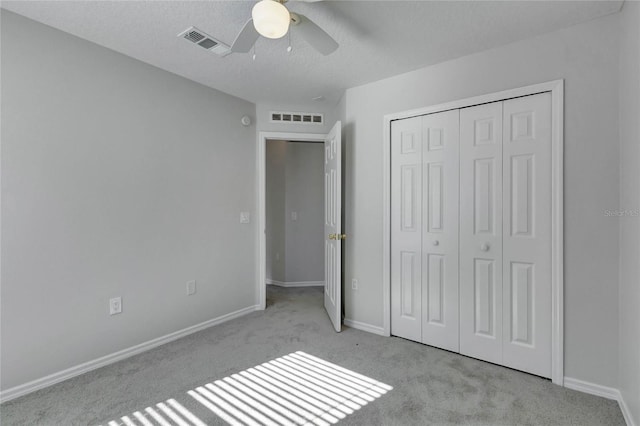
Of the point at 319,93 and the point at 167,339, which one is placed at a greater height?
the point at 319,93

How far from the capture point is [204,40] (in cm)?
212

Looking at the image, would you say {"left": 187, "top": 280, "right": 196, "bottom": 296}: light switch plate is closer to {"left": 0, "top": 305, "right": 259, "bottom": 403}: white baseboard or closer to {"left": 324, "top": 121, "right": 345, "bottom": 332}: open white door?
{"left": 0, "top": 305, "right": 259, "bottom": 403}: white baseboard

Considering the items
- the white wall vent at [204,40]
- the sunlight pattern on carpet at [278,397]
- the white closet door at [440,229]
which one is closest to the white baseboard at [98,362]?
the sunlight pattern on carpet at [278,397]

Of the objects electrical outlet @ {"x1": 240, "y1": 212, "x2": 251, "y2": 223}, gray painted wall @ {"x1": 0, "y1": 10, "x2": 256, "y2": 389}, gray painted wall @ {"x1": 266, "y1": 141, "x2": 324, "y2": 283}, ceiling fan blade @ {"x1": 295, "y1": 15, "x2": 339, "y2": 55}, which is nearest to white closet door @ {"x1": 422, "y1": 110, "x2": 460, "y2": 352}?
ceiling fan blade @ {"x1": 295, "y1": 15, "x2": 339, "y2": 55}

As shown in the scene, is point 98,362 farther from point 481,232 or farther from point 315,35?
point 481,232

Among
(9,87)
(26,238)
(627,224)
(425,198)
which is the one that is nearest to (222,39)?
(9,87)

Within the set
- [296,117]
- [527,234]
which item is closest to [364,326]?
[527,234]

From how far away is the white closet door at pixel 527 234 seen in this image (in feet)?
6.78

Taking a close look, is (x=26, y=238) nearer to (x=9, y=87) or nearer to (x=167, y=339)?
(x=9, y=87)

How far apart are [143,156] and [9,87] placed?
864 millimetres

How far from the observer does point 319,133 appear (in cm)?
358

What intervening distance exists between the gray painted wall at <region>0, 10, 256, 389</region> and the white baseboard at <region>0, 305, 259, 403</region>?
4 centimetres

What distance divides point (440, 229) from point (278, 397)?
178cm

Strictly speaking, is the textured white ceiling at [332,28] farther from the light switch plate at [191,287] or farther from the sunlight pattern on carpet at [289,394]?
the sunlight pattern on carpet at [289,394]
